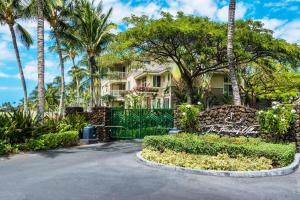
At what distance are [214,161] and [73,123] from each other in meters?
9.51

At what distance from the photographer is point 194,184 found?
26.7ft

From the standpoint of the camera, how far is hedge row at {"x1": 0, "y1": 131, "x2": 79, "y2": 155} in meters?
12.9

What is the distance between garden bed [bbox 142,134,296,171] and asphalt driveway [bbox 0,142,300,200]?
2.09ft

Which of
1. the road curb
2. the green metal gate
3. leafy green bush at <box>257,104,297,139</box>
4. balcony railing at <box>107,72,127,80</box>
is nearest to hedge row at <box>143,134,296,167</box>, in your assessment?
the road curb

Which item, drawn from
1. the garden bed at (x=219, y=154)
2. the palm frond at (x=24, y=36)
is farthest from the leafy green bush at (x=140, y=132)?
the palm frond at (x=24, y=36)

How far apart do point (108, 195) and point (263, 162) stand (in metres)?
5.08

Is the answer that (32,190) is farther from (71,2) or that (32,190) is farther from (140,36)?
(71,2)

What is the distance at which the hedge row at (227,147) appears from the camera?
9977 mm

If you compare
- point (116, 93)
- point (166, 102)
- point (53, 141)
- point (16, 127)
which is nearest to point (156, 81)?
point (166, 102)

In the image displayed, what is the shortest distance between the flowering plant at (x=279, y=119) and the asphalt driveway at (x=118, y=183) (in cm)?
314

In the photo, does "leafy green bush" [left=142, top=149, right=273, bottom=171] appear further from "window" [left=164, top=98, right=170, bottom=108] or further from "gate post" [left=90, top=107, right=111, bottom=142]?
"window" [left=164, top=98, right=170, bottom=108]

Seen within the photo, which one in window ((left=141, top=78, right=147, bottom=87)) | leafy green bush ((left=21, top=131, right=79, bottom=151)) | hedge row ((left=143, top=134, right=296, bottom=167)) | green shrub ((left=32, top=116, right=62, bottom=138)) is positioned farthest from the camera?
window ((left=141, top=78, right=147, bottom=87))

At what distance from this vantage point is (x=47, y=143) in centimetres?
1430

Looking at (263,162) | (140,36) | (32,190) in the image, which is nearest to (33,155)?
(32,190)
